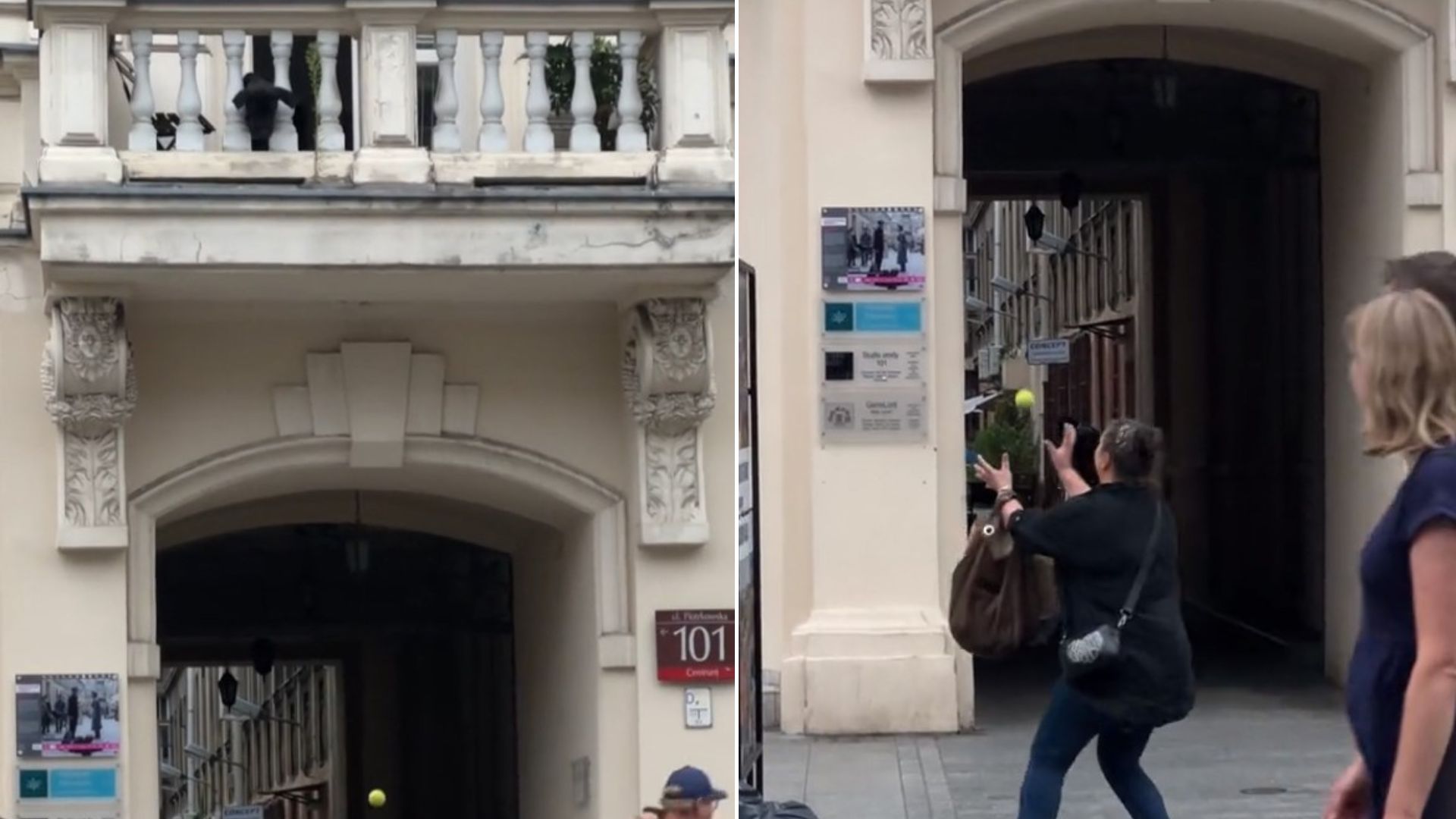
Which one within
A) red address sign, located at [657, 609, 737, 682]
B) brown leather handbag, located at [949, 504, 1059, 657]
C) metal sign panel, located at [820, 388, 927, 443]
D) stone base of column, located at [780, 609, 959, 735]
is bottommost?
stone base of column, located at [780, 609, 959, 735]

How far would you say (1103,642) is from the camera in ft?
19.2

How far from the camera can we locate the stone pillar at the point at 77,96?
691 centimetres

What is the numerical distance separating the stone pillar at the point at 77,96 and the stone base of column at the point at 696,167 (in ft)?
5.21

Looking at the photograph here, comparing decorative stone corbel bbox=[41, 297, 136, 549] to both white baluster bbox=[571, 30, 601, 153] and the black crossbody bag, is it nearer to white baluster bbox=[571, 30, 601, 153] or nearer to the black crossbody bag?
white baluster bbox=[571, 30, 601, 153]

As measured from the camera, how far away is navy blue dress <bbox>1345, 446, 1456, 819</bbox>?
10.1ft

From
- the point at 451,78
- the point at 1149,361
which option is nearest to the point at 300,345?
the point at 451,78

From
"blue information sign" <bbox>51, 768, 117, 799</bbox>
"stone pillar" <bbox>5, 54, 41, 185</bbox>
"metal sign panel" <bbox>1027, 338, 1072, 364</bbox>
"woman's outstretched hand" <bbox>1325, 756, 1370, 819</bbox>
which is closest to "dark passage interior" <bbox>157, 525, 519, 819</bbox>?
"blue information sign" <bbox>51, 768, 117, 799</bbox>

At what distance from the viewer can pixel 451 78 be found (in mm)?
7070

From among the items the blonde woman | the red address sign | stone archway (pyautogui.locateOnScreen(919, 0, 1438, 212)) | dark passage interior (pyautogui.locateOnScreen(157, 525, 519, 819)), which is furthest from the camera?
dark passage interior (pyautogui.locateOnScreen(157, 525, 519, 819))

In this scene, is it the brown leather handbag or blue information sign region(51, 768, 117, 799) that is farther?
blue information sign region(51, 768, 117, 799)

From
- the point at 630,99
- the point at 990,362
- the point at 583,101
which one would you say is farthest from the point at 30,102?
the point at 990,362

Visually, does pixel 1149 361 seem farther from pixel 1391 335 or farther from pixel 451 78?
pixel 1391 335

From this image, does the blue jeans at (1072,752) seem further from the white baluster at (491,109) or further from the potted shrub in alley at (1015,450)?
the potted shrub in alley at (1015,450)

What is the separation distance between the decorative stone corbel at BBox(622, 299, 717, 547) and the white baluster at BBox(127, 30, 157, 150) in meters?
1.54
